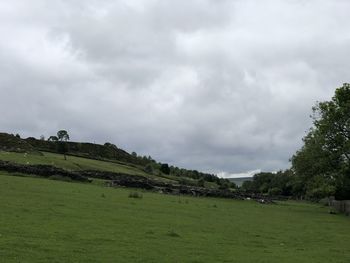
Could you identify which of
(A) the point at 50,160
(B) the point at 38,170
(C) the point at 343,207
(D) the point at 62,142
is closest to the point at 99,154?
(D) the point at 62,142

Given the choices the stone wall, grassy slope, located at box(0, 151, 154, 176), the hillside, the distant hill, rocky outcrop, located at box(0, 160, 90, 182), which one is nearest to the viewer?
rocky outcrop, located at box(0, 160, 90, 182)

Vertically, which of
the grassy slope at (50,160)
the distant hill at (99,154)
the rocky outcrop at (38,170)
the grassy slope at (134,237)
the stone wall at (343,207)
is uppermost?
the distant hill at (99,154)

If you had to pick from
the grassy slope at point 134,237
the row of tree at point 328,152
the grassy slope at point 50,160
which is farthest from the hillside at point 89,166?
the grassy slope at point 134,237

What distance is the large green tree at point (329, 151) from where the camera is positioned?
205ft

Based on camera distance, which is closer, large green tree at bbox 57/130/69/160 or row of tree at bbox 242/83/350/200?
row of tree at bbox 242/83/350/200

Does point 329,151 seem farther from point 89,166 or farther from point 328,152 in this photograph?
point 89,166

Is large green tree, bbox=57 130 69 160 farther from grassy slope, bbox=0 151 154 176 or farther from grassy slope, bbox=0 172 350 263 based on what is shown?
grassy slope, bbox=0 172 350 263

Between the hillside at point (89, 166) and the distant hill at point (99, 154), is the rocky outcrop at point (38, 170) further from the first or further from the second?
the distant hill at point (99, 154)

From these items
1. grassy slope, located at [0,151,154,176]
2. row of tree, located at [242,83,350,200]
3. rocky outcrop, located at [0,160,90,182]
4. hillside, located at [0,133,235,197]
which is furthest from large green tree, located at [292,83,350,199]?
grassy slope, located at [0,151,154,176]

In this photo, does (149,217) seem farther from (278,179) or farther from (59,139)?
(278,179)

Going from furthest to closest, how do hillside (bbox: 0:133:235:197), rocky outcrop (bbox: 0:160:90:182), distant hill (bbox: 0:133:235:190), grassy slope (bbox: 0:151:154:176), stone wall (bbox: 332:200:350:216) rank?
distant hill (bbox: 0:133:235:190) → grassy slope (bbox: 0:151:154:176) → hillside (bbox: 0:133:235:197) → stone wall (bbox: 332:200:350:216) → rocky outcrop (bbox: 0:160:90:182)

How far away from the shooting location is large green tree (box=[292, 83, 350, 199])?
A: 62375 millimetres

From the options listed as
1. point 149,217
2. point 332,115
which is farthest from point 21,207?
point 332,115

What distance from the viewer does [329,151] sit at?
64500 millimetres
